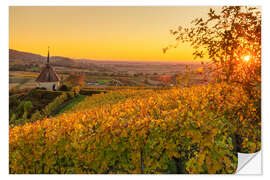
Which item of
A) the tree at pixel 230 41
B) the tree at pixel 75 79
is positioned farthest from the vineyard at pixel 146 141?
the tree at pixel 75 79

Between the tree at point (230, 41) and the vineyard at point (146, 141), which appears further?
the tree at point (230, 41)

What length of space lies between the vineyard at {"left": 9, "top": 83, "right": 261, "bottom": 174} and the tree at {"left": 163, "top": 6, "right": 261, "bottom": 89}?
31 cm

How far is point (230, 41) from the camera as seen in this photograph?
425cm

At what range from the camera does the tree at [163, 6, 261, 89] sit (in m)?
4.04

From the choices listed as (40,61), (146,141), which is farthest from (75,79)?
(146,141)

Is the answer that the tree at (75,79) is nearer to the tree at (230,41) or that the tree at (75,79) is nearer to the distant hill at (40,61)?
the distant hill at (40,61)

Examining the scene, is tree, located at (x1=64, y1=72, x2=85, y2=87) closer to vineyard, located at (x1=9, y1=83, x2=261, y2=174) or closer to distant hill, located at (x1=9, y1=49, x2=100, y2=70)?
distant hill, located at (x1=9, y1=49, x2=100, y2=70)

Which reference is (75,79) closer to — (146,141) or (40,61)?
(40,61)

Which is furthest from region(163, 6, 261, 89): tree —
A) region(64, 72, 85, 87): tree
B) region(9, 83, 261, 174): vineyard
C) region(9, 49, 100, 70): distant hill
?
region(64, 72, 85, 87): tree

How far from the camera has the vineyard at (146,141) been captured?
326cm

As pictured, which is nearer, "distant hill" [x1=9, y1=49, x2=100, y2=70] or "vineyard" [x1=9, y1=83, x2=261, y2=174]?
"vineyard" [x1=9, y1=83, x2=261, y2=174]

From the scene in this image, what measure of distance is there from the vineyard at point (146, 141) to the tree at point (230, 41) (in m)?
0.31

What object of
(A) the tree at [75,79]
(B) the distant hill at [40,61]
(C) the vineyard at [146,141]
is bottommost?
(C) the vineyard at [146,141]
